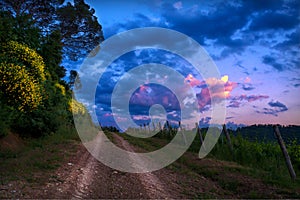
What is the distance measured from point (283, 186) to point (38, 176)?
788 centimetres

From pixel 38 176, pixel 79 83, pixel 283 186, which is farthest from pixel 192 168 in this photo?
pixel 79 83

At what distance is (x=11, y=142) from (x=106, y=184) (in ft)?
27.6

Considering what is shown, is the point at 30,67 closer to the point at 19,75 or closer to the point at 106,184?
the point at 19,75

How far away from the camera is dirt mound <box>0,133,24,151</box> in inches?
500

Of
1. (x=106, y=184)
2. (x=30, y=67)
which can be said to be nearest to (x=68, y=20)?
(x=30, y=67)

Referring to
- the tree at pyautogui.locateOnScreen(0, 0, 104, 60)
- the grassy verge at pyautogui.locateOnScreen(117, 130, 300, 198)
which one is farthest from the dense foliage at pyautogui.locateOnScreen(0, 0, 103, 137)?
the grassy verge at pyautogui.locateOnScreen(117, 130, 300, 198)

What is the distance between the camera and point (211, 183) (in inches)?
349

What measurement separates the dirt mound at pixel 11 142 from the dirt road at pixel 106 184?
4836mm

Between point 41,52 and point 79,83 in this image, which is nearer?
point 41,52

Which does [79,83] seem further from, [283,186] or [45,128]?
[283,186]

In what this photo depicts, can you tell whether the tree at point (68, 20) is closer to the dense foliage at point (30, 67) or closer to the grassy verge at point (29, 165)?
the dense foliage at point (30, 67)

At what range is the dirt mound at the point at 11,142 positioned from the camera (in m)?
12.7

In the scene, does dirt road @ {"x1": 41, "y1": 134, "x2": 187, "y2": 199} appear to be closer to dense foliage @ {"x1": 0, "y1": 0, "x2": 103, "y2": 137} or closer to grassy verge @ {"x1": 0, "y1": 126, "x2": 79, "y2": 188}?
grassy verge @ {"x1": 0, "y1": 126, "x2": 79, "y2": 188}

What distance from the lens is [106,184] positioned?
771 centimetres
